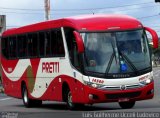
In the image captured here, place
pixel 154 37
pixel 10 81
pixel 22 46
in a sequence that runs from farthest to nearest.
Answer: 1. pixel 10 81
2. pixel 22 46
3. pixel 154 37

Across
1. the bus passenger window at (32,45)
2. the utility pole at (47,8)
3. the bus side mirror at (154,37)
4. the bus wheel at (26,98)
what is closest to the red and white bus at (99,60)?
the bus side mirror at (154,37)

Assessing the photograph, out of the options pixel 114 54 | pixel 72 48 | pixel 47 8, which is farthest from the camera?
pixel 47 8

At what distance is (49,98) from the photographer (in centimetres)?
2456

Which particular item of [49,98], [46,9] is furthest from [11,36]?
[46,9]

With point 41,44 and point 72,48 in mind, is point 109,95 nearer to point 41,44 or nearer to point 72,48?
point 72,48

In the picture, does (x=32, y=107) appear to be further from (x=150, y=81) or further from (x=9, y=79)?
(x=150, y=81)

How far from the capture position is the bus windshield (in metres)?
20.9

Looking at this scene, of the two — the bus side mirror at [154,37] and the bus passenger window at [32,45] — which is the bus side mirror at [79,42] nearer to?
the bus side mirror at [154,37]

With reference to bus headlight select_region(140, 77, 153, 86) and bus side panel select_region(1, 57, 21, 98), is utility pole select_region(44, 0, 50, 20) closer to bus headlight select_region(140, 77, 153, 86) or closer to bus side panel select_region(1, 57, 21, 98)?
bus side panel select_region(1, 57, 21, 98)

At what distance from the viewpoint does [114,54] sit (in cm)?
2097

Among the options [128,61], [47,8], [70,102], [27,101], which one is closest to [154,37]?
[128,61]

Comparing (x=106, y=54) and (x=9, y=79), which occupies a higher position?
(x=106, y=54)

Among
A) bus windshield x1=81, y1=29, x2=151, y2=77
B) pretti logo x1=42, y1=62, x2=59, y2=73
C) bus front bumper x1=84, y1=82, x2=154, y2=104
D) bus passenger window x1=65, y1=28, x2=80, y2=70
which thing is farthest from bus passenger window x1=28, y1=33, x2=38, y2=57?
bus front bumper x1=84, y1=82, x2=154, y2=104

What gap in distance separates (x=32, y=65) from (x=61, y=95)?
3545 millimetres
